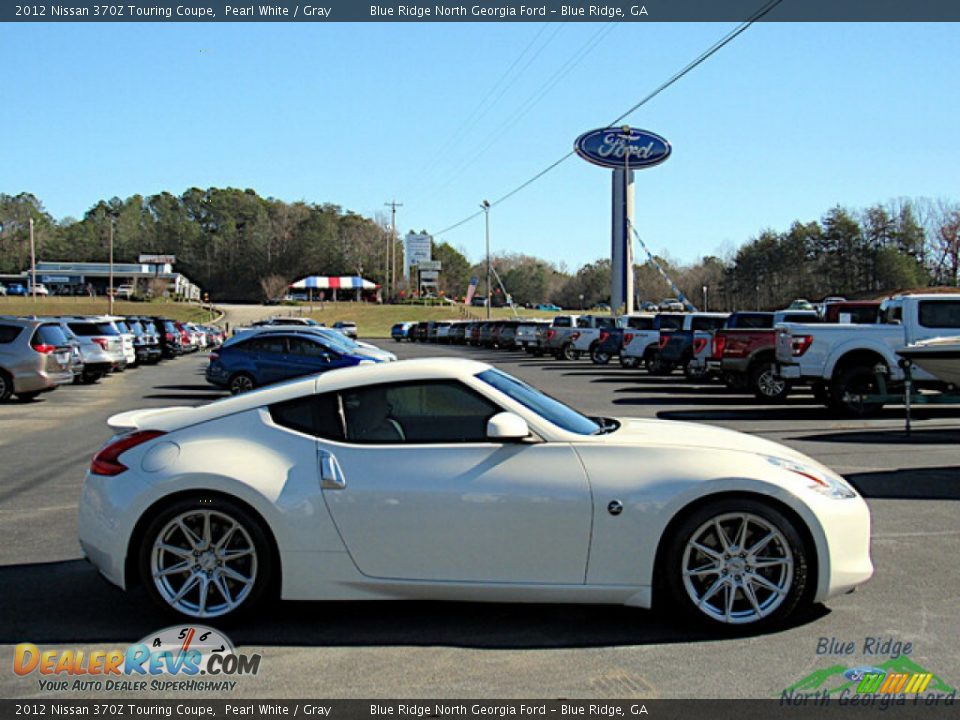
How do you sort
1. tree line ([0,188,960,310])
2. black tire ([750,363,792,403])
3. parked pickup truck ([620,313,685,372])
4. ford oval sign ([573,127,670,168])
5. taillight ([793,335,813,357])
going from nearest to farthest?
taillight ([793,335,813,357]) → black tire ([750,363,792,403]) → parked pickup truck ([620,313,685,372]) → ford oval sign ([573,127,670,168]) → tree line ([0,188,960,310])

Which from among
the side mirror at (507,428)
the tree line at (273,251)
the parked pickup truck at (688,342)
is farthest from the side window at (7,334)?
the tree line at (273,251)

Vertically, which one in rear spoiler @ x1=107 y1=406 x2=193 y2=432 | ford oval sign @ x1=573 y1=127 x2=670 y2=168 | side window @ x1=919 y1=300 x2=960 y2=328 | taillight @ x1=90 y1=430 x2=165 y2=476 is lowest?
taillight @ x1=90 y1=430 x2=165 y2=476

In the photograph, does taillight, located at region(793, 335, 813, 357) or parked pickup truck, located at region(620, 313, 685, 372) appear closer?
taillight, located at region(793, 335, 813, 357)

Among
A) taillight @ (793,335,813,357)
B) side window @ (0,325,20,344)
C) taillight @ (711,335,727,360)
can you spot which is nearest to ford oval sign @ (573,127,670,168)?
taillight @ (711,335,727,360)

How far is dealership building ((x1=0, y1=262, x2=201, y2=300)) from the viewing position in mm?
139375

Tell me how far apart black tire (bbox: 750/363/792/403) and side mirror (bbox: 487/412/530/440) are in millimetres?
15512

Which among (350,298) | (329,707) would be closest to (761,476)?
(329,707)

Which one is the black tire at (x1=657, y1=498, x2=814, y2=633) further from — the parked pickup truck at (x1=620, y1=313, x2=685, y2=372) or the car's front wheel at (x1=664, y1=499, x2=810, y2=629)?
the parked pickup truck at (x1=620, y1=313, x2=685, y2=372)

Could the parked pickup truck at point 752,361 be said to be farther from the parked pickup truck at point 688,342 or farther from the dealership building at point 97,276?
the dealership building at point 97,276

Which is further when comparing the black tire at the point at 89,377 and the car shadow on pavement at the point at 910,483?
the black tire at the point at 89,377

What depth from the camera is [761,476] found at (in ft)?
17.5

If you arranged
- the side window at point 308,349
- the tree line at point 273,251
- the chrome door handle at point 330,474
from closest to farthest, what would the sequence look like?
1. the chrome door handle at point 330,474
2. the side window at point 308,349
3. the tree line at point 273,251

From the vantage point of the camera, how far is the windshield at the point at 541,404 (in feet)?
18.8

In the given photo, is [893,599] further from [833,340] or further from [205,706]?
[833,340]
